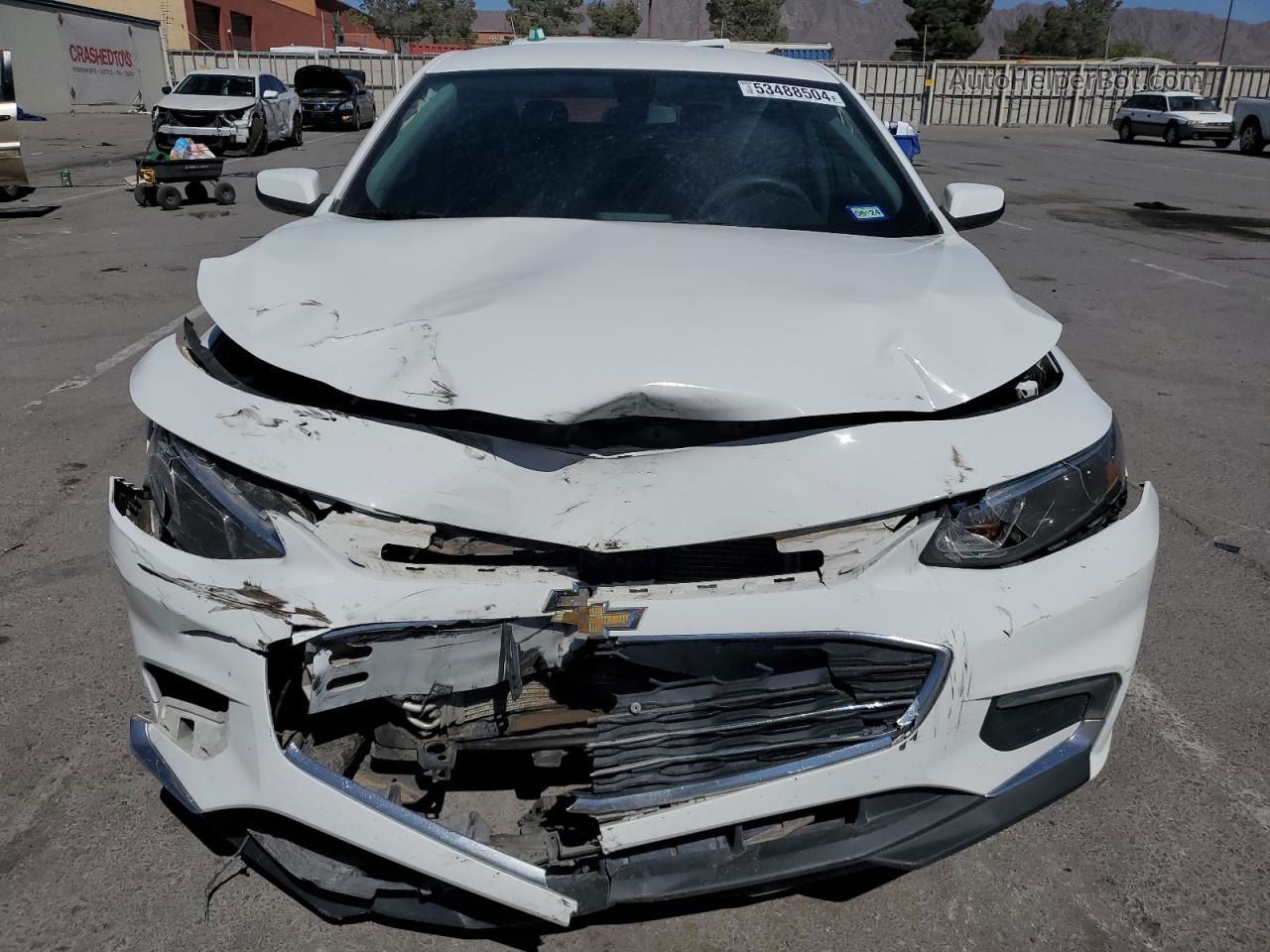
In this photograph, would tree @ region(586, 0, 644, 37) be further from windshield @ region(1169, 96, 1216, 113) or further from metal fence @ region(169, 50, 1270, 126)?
windshield @ region(1169, 96, 1216, 113)

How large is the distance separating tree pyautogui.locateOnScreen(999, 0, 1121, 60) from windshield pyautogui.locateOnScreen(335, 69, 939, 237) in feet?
299

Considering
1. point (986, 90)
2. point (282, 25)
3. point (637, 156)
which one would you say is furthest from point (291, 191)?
point (282, 25)

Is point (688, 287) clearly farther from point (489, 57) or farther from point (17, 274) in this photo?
point (17, 274)

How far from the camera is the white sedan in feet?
57.5

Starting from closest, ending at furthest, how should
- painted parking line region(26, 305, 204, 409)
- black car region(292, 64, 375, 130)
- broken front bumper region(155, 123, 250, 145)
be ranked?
painted parking line region(26, 305, 204, 409), broken front bumper region(155, 123, 250, 145), black car region(292, 64, 375, 130)

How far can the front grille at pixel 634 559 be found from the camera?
1.75 m

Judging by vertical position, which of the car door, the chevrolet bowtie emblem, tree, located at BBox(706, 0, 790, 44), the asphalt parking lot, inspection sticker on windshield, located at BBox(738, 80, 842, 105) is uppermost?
tree, located at BBox(706, 0, 790, 44)

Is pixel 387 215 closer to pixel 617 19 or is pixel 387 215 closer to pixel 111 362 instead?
pixel 111 362

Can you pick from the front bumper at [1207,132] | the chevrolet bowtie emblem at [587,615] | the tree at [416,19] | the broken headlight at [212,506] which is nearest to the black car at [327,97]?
the front bumper at [1207,132]

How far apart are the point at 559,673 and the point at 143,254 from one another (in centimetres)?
915

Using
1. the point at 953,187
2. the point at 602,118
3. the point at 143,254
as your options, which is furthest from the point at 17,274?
the point at 953,187

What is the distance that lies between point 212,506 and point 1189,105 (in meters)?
33.6

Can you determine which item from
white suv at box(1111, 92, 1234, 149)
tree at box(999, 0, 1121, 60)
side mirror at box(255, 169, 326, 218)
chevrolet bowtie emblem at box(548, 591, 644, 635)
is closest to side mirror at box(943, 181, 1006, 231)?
side mirror at box(255, 169, 326, 218)

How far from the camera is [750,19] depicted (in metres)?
81.6
